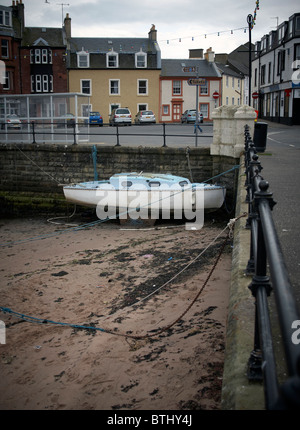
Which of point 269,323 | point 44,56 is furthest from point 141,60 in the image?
point 269,323

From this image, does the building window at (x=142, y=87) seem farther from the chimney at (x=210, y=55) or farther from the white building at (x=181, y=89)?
the chimney at (x=210, y=55)

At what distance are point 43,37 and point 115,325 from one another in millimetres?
41064

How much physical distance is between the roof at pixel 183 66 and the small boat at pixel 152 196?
3212 centimetres

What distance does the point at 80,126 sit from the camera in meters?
19.2

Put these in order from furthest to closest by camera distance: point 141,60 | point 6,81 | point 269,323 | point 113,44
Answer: point 113,44 < point 141,60 < point 6,81 < point 269,323

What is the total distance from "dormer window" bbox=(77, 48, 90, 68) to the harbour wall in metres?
27.0

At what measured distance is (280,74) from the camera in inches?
1485

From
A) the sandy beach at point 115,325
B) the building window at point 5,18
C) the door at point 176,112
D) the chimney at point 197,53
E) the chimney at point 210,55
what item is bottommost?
the sandy beach at point 115,325

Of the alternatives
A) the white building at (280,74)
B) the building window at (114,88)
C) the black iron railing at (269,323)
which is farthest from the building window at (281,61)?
the black iron railing at (269,323)

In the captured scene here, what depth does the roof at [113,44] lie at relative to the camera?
43.3 meters

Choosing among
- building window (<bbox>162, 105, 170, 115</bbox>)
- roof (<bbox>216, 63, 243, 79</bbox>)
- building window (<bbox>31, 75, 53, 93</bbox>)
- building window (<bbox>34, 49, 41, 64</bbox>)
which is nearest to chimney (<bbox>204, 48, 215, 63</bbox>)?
roof (<bbox>216, 63, 243, 79</bbox>)

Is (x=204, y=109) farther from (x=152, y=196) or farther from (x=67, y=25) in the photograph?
(x=152, y=196)

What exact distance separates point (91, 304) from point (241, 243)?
3759 mm
